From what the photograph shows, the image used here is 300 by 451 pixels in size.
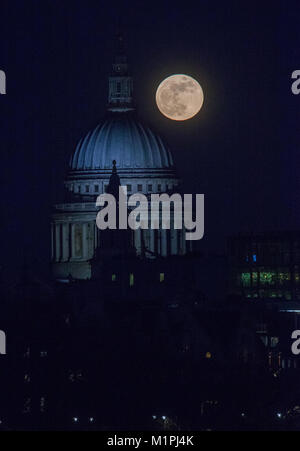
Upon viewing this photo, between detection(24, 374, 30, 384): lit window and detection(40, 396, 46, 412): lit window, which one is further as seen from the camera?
detection(24, 374, 30, 384): lit window

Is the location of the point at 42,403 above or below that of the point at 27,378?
below

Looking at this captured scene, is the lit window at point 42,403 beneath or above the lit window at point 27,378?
beneath

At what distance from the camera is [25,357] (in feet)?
568

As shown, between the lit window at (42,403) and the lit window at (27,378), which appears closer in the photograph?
the lit window at (42,403)

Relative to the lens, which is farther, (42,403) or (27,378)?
(27,378)

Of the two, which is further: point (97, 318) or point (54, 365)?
point (97, 318)

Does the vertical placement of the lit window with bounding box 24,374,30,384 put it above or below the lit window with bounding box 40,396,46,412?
above

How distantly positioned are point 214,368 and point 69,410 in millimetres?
13639

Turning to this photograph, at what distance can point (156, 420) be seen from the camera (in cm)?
16088

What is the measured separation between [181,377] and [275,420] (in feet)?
34.9
